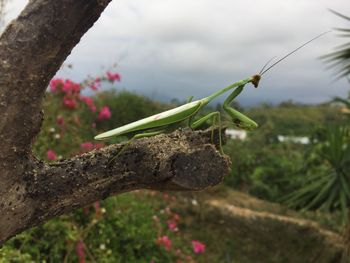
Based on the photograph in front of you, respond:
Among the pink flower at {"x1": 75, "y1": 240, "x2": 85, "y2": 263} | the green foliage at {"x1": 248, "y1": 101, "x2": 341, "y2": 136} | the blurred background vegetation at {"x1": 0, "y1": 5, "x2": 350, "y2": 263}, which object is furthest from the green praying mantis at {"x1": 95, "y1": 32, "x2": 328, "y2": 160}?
the green foliage at {"x1": 248, "y1": 101, "x2": 341, "y2": 136}

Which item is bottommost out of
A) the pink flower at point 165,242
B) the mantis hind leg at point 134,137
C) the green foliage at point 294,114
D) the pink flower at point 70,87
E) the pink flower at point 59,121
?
the green foliage at point 294,114

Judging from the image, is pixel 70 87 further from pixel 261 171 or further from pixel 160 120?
pixel 261 171

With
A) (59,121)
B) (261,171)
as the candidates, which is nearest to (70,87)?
(59,121)

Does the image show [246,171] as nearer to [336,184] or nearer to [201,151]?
[336,184]

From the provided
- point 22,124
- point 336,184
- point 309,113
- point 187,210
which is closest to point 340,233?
point 336,184

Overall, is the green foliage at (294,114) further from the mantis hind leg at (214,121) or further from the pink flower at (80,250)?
the mantis hind leg at (214,121)

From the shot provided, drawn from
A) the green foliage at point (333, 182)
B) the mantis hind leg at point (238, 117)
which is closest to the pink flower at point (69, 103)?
the green foliage at point (333, 182)

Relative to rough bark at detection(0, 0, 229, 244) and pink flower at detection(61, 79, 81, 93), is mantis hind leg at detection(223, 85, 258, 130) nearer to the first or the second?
rough bark at detection(0, 0, 229, 244)
